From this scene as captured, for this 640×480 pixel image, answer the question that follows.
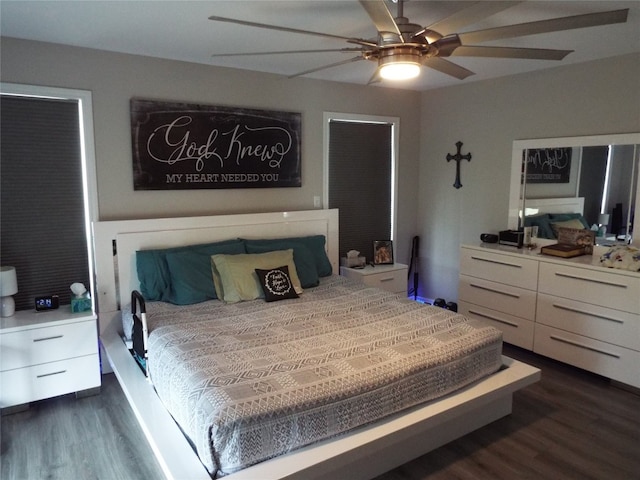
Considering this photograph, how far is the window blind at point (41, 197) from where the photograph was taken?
112 inches

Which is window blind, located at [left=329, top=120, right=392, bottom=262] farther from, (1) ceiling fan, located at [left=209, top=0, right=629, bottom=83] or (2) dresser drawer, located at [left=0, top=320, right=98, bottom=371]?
(2) dresser drawer, located at [left=0, top=320, right=98, bottom=371]

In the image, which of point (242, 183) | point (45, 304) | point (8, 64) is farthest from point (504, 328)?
point (8, 64)

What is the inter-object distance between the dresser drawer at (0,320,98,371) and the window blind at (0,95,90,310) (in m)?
0.39

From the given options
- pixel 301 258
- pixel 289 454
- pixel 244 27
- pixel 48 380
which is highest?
pixel 244 27

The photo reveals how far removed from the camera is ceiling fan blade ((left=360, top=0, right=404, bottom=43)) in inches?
64.2

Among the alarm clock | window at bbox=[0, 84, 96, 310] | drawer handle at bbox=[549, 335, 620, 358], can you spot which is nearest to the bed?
drawer handle at bbox=[549, 335, 620, 358]

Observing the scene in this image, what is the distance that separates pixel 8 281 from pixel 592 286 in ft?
12.5

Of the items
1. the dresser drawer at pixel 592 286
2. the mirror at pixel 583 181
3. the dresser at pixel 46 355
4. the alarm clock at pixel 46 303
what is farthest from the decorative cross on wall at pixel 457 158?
the alarm clock at pixel 46 303

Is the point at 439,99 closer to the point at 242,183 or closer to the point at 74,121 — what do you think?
the point at 242,183

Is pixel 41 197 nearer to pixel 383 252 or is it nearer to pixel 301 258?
pixel 301 258

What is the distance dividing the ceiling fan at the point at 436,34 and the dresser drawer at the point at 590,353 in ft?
6.60

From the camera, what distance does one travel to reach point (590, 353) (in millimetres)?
3139

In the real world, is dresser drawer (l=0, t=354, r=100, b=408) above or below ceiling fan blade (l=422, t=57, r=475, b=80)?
below

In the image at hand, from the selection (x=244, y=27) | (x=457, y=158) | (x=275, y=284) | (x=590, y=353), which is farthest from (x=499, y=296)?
(x=244, y=27)
